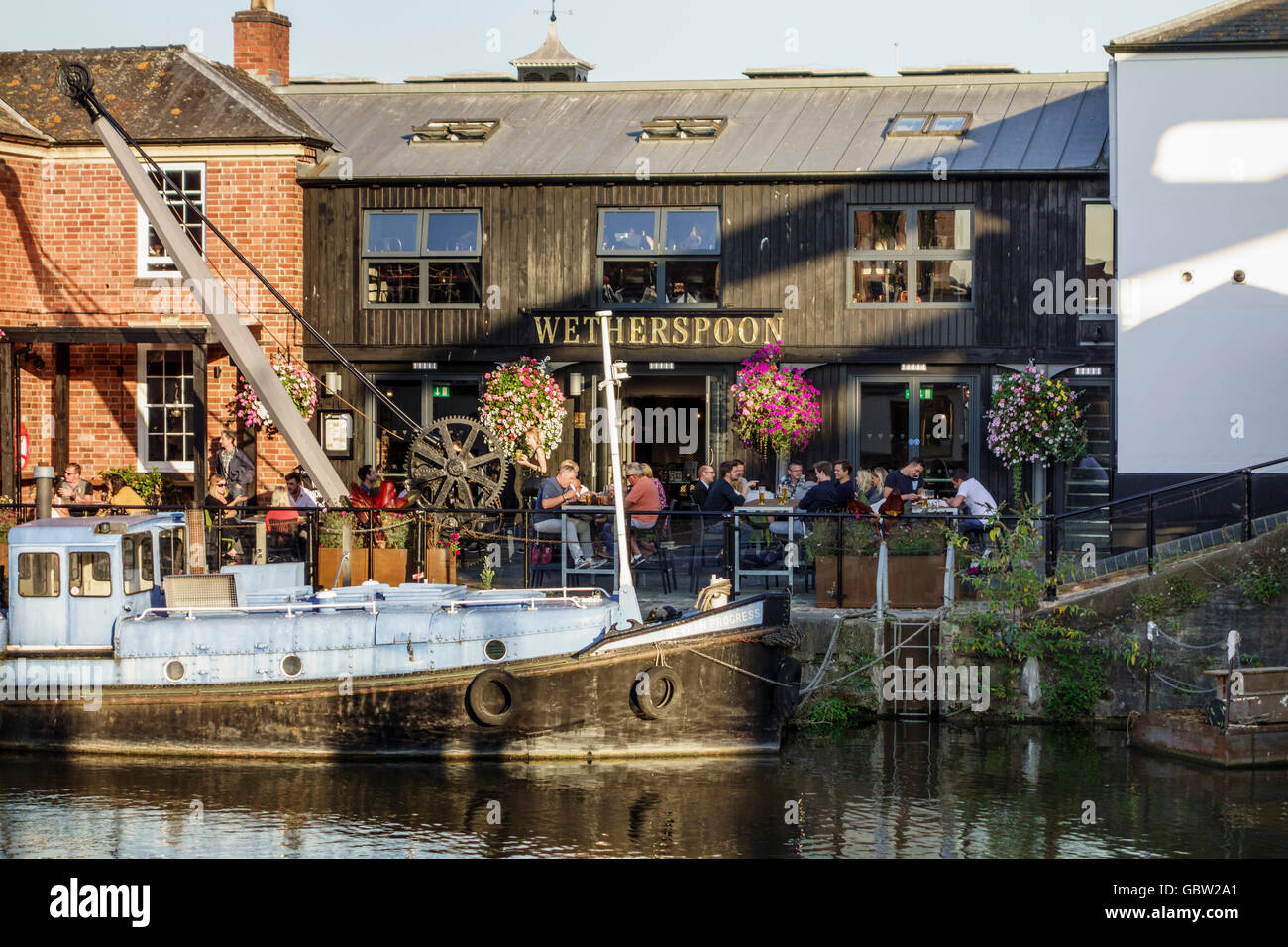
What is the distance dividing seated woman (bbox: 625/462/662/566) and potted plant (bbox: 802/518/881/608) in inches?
70.3

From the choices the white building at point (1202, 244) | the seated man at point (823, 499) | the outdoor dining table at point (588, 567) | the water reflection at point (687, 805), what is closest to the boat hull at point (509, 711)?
the water reflection at point (687, 805)

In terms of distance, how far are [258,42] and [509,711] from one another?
52.9 feet

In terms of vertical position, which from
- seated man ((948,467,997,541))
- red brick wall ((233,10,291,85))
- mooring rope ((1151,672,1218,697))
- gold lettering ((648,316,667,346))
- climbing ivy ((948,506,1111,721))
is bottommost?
mooring rope ((1151,672,1218,697))

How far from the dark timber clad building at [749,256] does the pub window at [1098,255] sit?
38 mm

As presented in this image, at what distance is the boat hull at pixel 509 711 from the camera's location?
48.4 feet

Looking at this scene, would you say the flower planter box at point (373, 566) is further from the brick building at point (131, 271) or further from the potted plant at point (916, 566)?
the brick building at point (131, 271)

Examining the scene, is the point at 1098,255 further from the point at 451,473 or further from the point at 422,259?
the point at 422,259

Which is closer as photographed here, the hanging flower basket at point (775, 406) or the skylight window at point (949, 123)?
the hanging flower basket at point (775, 406)

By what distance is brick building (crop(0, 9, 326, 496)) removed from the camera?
2406 cm

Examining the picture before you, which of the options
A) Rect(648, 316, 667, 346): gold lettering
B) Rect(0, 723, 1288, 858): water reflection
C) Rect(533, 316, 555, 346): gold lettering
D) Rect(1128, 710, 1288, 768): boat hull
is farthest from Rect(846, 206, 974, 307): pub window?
Rect(1128, 710, 1288, 768): boat hull

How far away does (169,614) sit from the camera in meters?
15.3

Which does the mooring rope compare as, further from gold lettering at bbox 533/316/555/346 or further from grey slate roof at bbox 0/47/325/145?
grey slate roof at bbox 0/47/325/145

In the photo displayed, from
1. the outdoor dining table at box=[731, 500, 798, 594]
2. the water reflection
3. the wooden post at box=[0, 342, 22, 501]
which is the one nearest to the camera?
the water reflection

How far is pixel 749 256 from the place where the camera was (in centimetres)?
2341
